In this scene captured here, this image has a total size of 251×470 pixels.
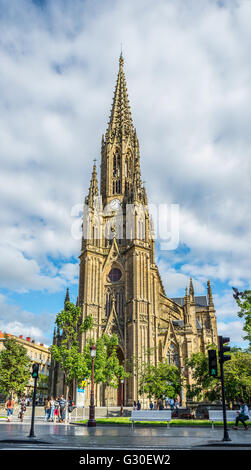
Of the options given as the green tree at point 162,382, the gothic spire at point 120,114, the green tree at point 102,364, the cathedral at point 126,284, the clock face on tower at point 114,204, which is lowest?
the green tree at point 162,382

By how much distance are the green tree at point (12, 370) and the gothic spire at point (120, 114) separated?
41.3m

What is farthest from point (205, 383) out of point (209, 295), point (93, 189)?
point (209, 295)

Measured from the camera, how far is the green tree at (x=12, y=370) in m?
45.3

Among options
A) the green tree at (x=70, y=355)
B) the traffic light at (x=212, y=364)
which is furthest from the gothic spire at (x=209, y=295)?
the traffic light at (x=212, y=364)

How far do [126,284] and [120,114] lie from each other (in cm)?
3632

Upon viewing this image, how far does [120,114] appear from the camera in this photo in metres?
75.2

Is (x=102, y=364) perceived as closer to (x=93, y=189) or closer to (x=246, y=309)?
(x=246, y=309)

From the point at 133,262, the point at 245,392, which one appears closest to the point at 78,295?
the point at 133,262

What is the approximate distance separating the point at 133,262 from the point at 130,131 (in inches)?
1200

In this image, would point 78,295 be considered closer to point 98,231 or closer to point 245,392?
point 98,231

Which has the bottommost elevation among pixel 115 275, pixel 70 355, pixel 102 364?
pixel 102 364

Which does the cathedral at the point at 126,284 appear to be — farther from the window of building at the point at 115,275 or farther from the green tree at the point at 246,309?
the green tree at the point at 246,309

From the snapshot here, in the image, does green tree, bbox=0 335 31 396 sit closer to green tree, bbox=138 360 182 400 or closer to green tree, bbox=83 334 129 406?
green tree, bbox=83 334 129 406

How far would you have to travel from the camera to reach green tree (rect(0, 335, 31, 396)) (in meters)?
45.3
